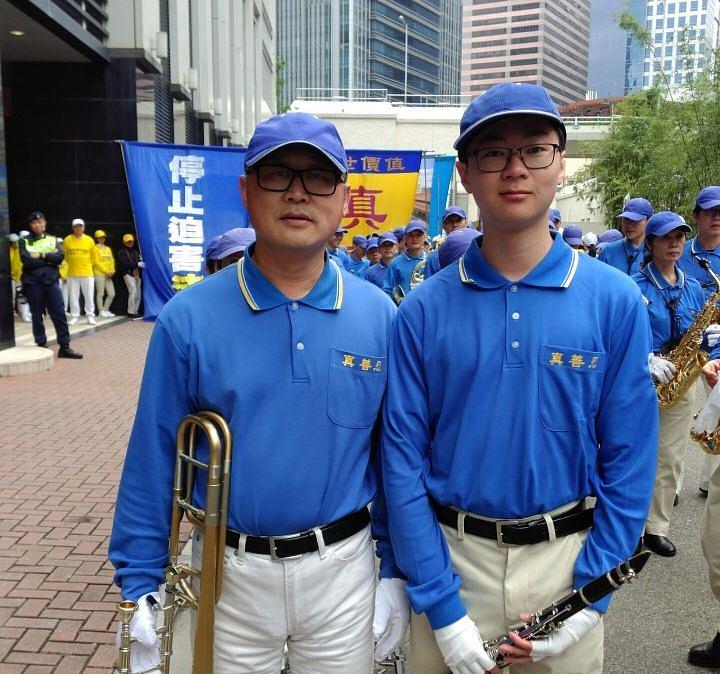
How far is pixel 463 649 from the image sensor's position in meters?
1.95


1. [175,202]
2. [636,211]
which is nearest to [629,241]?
[636,211]

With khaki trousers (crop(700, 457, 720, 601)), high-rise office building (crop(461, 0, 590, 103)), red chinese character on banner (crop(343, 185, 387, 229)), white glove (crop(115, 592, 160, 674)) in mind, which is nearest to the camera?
white glove (crop(115, 592, 160, 674))

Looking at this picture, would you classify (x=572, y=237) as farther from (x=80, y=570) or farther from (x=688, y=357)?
(x=80, y=570)

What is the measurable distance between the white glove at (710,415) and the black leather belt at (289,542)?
2.01m

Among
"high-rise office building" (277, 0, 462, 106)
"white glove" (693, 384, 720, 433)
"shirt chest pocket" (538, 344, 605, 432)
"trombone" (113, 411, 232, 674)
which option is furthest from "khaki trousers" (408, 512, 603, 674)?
"high-rise office building" (277, 0, 462, 106)

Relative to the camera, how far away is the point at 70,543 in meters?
4.69

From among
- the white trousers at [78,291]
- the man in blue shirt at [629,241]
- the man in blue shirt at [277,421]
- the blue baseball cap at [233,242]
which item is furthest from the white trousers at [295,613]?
the white trousers at [78,291]

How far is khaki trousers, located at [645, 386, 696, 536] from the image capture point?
4.63m

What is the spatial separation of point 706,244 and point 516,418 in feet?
13.9

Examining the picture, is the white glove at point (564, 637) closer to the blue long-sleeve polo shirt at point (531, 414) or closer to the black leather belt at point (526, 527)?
the blue long-sleeve polo shirt at point (531, 414)

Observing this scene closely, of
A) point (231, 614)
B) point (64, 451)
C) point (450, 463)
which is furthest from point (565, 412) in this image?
point (64, 451)

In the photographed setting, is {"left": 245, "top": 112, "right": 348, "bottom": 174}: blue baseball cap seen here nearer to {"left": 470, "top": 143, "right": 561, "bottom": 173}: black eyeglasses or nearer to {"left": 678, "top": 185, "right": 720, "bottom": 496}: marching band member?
{"left": 470, "top": 143, "right": 561, "bottom": 173}: black eyeglasses

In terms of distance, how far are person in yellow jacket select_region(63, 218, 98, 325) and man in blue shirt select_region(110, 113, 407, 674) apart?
12840 millimetres

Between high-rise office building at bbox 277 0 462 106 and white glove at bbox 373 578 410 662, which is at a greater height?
high-rise office building at bbox 277 0 462 106
